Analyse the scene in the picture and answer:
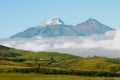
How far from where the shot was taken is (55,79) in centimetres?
19500

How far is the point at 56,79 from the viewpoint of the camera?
7657 inches

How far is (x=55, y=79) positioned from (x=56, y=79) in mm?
717
